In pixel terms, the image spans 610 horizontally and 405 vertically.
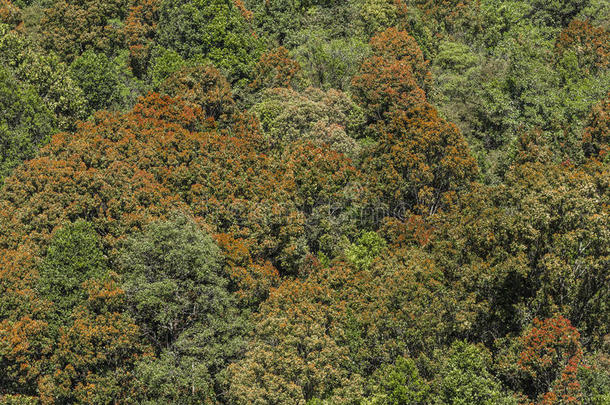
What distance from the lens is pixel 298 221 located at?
5900cm

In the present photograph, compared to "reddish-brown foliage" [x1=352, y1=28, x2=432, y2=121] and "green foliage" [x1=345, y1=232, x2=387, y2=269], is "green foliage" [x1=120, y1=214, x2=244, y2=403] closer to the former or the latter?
"green foliage" [x1=345, y1=232, x2=387, y2=269]

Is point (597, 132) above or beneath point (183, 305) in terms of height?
above

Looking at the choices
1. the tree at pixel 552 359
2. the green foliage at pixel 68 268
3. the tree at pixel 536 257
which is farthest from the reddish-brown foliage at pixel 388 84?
the tree at pixel 552 359

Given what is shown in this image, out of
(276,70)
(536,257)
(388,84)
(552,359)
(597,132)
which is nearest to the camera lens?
(552,359)

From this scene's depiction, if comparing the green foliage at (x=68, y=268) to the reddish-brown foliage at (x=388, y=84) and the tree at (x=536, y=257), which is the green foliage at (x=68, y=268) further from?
the reddish-brown foliage at (x=388, y=84)

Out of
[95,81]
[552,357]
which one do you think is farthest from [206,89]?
[552,357]

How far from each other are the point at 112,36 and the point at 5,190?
37.1 m

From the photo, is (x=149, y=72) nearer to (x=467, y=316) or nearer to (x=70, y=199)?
(x=70, y=199)

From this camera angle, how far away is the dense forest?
4466 cm

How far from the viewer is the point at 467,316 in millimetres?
46594

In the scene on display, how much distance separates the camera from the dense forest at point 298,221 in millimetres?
44656

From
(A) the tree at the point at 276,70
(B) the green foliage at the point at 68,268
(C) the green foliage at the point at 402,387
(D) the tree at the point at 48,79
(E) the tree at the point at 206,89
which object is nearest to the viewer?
(C) the green foliage at the point at 402,387

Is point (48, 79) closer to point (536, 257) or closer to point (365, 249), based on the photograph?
point (365, 249)

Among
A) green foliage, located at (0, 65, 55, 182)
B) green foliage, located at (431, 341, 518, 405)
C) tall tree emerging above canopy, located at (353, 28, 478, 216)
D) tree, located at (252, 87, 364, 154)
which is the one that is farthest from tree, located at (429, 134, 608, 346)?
green foliage, located at (0, 65, 55, 182)
